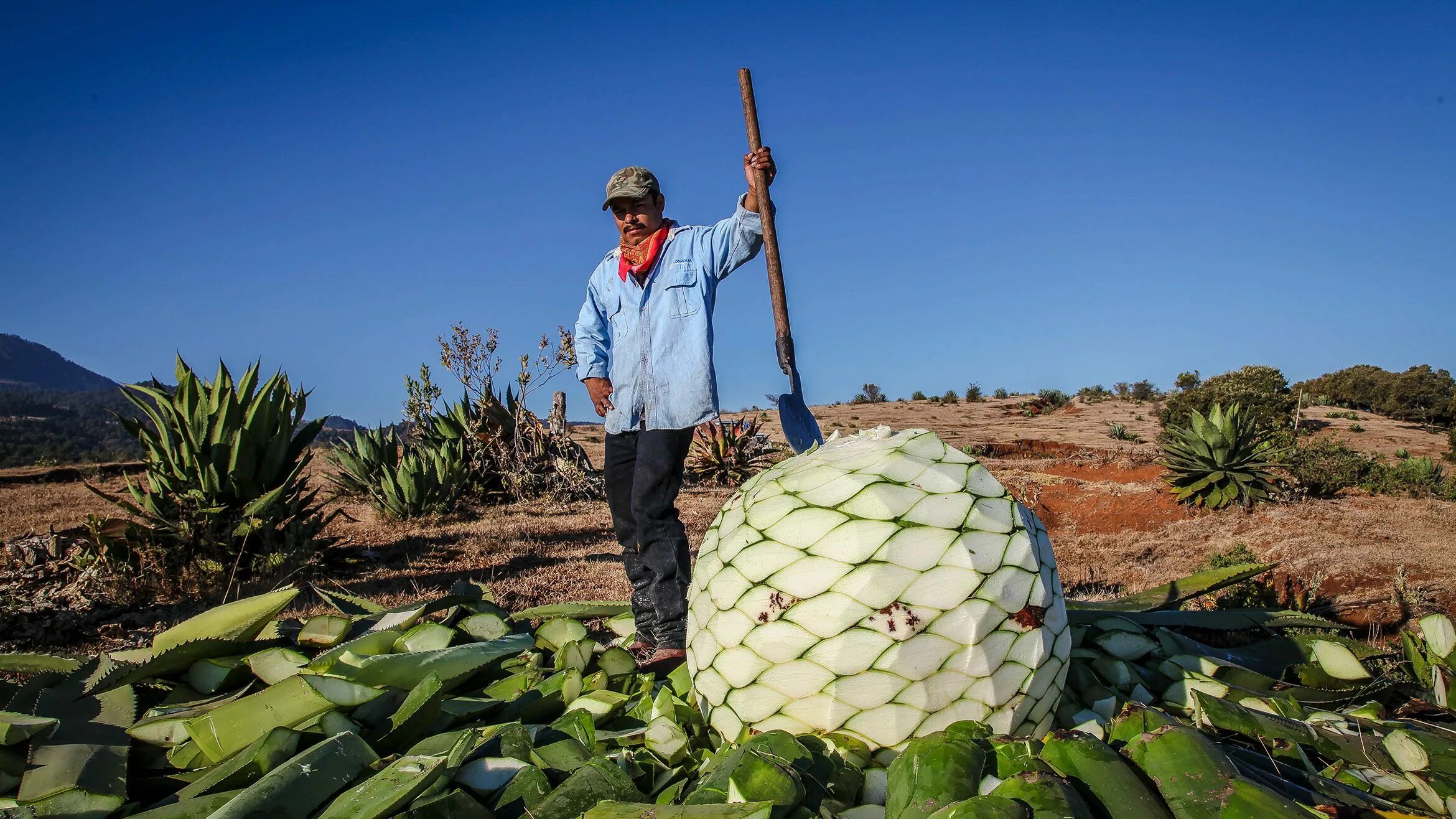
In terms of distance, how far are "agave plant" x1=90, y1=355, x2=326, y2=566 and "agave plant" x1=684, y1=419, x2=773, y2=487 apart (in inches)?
265

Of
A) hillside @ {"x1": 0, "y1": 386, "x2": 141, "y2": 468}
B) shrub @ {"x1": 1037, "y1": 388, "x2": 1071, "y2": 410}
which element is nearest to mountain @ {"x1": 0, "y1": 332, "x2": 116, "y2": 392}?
hillside @ {"x1": 0, "y1": 386, "x2": 141, "y2": 468}

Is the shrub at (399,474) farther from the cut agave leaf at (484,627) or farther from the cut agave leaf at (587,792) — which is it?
the cut agave leaf at (587,792)

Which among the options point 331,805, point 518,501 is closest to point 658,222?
point 331,805

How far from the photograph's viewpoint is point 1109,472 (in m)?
12.4

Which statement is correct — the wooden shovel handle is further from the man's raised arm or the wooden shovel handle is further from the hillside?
the hillside

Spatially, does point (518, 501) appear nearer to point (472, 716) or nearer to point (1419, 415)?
point (472, 716)

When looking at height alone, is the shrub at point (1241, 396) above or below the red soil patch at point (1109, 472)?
above

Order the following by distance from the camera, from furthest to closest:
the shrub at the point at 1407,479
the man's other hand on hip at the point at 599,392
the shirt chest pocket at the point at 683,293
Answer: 1. the shrub at the point at 1407,479
2. the man's other hand on hip at the point at 599,392
3. the shirt chest pocket at the point at 683,293

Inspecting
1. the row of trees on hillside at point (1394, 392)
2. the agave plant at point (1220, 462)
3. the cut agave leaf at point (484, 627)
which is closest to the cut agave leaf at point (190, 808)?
the cut agave leaf at point (484, 627)

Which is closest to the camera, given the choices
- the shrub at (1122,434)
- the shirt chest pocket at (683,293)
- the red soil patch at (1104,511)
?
the shirt chest pocket at (683,293)

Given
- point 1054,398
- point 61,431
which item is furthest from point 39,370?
point 1054,398

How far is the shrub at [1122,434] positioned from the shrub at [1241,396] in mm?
876

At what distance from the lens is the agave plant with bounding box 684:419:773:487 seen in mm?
12039

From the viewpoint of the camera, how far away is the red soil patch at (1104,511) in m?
7.86
